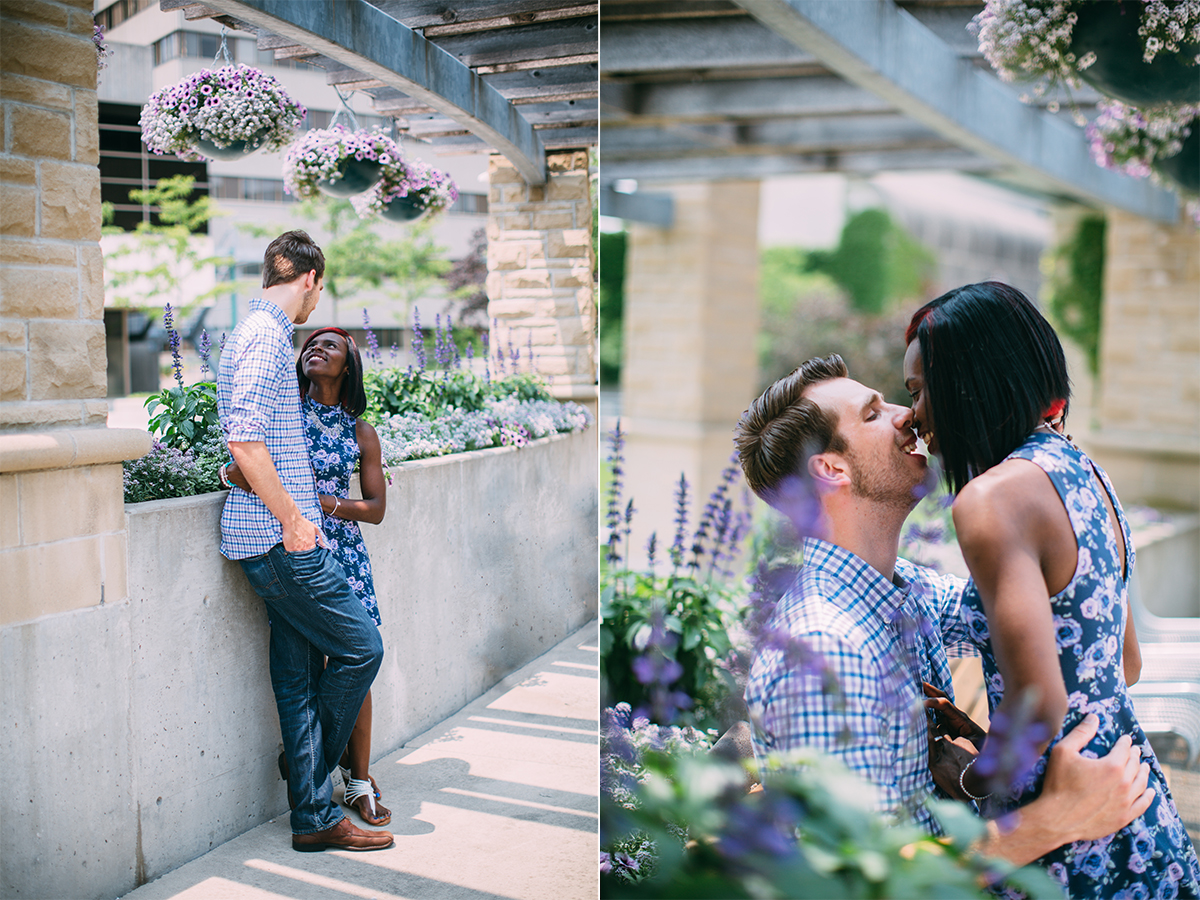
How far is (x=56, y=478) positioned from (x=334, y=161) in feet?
3.50

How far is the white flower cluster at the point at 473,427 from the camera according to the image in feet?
8.93

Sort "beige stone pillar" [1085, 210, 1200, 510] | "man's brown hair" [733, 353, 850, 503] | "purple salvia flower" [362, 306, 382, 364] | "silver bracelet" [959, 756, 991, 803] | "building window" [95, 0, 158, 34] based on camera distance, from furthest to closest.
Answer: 1. "beige stone pillar" [1085, 210, 1200, 510]
2. "purple salvia flower" [362, 306, 382, 364]
3. "building window" [95, 0, 158, 34]
4. "man's brown hair" [733, 353, 850, 503]
5. "silver bracelet" [959, 756, 991, 803]

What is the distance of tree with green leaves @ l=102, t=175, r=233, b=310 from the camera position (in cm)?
238

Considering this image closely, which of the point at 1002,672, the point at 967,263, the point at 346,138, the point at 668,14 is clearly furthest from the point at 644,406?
the point at 967,263

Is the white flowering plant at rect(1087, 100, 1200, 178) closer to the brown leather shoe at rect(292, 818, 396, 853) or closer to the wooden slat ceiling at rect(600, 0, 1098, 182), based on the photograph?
the wooden slat ceiling at rect(600, 0, 1098, 182)

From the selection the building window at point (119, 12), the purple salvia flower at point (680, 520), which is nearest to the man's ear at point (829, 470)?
the purple salvia flower at point (680, 520)

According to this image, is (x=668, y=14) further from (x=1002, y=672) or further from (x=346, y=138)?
(x=1002, y=672)

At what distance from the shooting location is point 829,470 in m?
1.46

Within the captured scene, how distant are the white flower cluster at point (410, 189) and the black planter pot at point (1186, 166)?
196cm

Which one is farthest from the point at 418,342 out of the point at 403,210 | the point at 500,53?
the point at 500,53

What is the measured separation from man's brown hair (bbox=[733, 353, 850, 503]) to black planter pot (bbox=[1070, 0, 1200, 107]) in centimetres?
97

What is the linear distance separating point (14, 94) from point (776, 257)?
69.1 feet

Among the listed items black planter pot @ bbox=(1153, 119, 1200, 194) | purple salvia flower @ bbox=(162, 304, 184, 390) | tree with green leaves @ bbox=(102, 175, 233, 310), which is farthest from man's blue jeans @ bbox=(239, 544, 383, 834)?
black planter pot @ bbox=(1153, 119, 1200, 194)

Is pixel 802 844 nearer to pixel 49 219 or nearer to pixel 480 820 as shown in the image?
pixel 480 820
